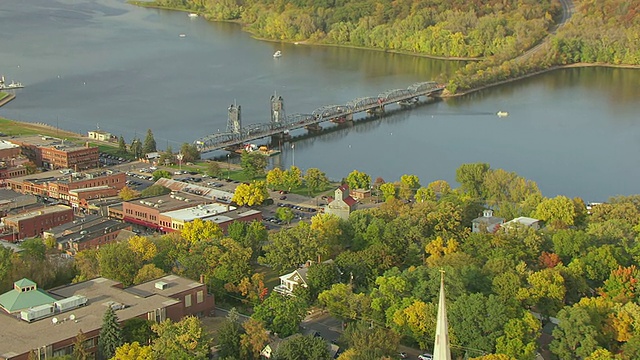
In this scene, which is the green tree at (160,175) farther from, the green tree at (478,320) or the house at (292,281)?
the green tree at (478,320)

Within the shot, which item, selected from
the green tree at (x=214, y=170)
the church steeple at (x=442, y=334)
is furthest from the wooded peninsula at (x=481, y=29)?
the church steeple at (x=442, y=334)

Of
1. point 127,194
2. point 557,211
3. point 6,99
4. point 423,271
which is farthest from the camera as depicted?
point 6,99

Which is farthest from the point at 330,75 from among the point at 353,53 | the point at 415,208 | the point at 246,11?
the point at 415,208

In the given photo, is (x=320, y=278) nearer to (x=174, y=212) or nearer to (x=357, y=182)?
(x=174, y=212)

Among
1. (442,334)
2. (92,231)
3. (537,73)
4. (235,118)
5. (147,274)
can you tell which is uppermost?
(442,334)

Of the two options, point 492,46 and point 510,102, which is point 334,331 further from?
point 492,46

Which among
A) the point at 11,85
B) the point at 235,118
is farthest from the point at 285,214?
the point at 11,85

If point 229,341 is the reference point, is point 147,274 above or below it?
above
